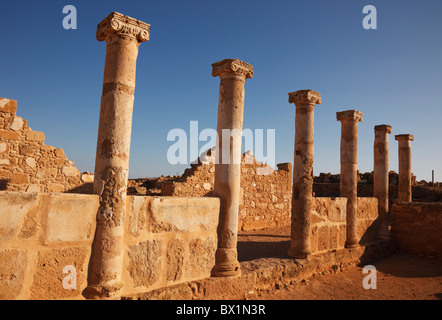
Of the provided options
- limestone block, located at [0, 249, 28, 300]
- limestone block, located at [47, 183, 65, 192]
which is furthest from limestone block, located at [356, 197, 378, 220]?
limestone block, located at [47, 183, 65, 192]

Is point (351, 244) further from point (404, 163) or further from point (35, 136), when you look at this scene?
point (35, 136)

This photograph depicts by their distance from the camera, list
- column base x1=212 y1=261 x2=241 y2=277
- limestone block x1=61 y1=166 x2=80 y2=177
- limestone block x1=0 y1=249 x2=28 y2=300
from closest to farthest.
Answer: limestone block x1=0 y1=249 x2=28 y2=300 < column base x1=212 y1=261 x2=241 y2=277 < limestone block x1=61 y1=166 x2=80 y2=177

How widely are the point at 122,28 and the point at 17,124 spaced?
640 centimetres

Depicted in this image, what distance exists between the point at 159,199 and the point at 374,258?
6.81 m

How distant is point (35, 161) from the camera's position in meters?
8.64

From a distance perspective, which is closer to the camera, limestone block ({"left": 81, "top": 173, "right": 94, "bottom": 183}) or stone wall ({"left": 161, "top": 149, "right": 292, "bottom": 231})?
limestone block ({"left": 81, "top": 173, "right": 94, "bottom": 183})

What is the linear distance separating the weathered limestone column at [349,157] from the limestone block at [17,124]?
8567 mm

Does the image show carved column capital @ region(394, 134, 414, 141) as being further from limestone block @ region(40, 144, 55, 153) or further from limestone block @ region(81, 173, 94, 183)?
limestone block @ region(40, 144, 55, 153)

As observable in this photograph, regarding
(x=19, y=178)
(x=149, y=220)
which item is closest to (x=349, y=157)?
(x=149, y=220)

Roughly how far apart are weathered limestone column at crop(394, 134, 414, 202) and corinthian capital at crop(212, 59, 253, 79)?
392 inches

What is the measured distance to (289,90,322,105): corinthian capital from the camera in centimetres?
635

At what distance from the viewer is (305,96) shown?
6348 mm
